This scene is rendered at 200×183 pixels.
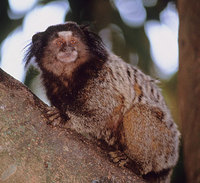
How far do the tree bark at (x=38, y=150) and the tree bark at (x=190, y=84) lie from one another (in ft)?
2.12

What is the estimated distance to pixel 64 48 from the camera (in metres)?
3.31

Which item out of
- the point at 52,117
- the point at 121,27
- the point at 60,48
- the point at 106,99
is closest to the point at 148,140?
the point at 106,99

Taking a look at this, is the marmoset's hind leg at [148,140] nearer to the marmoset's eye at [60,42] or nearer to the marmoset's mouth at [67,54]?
the marmoset's mouth at [67,54]

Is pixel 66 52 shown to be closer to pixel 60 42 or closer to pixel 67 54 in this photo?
pixel 67 54

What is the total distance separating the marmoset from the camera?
2.95m

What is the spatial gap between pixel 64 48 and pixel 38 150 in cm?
162

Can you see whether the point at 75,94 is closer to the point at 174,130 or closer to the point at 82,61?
the point at 82,61

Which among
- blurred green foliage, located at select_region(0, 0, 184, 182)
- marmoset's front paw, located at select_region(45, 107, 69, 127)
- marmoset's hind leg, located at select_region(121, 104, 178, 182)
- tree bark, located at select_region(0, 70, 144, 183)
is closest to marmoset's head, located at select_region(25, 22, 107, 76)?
blurred green foliage, located at select_region(0, 0, 184, 182)

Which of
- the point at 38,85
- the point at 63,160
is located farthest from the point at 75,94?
the point at 63,160

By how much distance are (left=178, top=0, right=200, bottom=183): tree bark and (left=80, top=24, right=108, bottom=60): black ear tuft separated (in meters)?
1.33

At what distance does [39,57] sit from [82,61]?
0.54m

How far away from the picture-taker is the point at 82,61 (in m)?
3.34

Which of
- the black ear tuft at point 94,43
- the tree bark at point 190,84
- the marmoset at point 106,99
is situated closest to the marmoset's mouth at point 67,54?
the marmoset at point 106,99

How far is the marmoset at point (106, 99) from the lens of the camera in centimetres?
295
